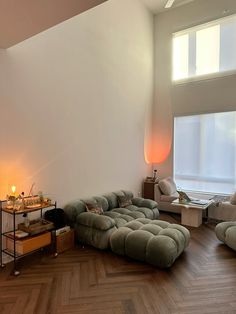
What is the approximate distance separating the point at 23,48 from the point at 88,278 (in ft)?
10.4

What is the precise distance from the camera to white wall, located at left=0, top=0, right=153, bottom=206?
3.35m

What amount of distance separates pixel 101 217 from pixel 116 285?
3.79 ft

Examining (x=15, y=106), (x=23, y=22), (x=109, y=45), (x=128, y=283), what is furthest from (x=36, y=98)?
(x=128, y=283)

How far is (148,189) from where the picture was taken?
237 inches

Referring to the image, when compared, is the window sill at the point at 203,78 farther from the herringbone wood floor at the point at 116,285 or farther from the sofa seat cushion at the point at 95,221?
the sofa seat cushion at the point at 95,221

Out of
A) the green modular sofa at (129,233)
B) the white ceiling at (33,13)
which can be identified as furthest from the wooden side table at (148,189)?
the white ceiling at (33,13)

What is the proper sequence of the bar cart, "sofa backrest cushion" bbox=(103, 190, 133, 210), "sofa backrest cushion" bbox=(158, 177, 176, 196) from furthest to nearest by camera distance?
1. "sofa backrest cushion" bbox=(158, 177, 176, 196)
2. "sofa backrest cushion" bbox=(103, 190, 133, 210)
3. the bar cart

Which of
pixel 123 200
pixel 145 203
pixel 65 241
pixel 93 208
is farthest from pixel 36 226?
pixel 145 203

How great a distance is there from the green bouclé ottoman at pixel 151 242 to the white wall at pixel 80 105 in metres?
1.27

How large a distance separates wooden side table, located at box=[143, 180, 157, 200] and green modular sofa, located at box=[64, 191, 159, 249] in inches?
44.9

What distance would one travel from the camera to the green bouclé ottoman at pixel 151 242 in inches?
117

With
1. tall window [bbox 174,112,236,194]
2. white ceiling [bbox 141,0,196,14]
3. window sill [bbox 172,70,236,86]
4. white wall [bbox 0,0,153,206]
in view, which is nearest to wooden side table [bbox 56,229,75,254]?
white wall [bbox 0,0,153,206]

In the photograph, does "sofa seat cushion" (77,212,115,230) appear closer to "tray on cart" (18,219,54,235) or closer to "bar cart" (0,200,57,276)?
"tray on cart" (18,219,54,235)

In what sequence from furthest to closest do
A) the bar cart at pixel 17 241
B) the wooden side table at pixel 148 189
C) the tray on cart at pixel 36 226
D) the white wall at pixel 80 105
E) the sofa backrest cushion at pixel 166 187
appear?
1. the wooden side table at pixel 148 189
2. the sofa backrest cushion at pixel 166 187
3. the white wall at pixel 80 105
4. the tray on cart at pixel 36 226
5. the bar cart at pixel 17 241
